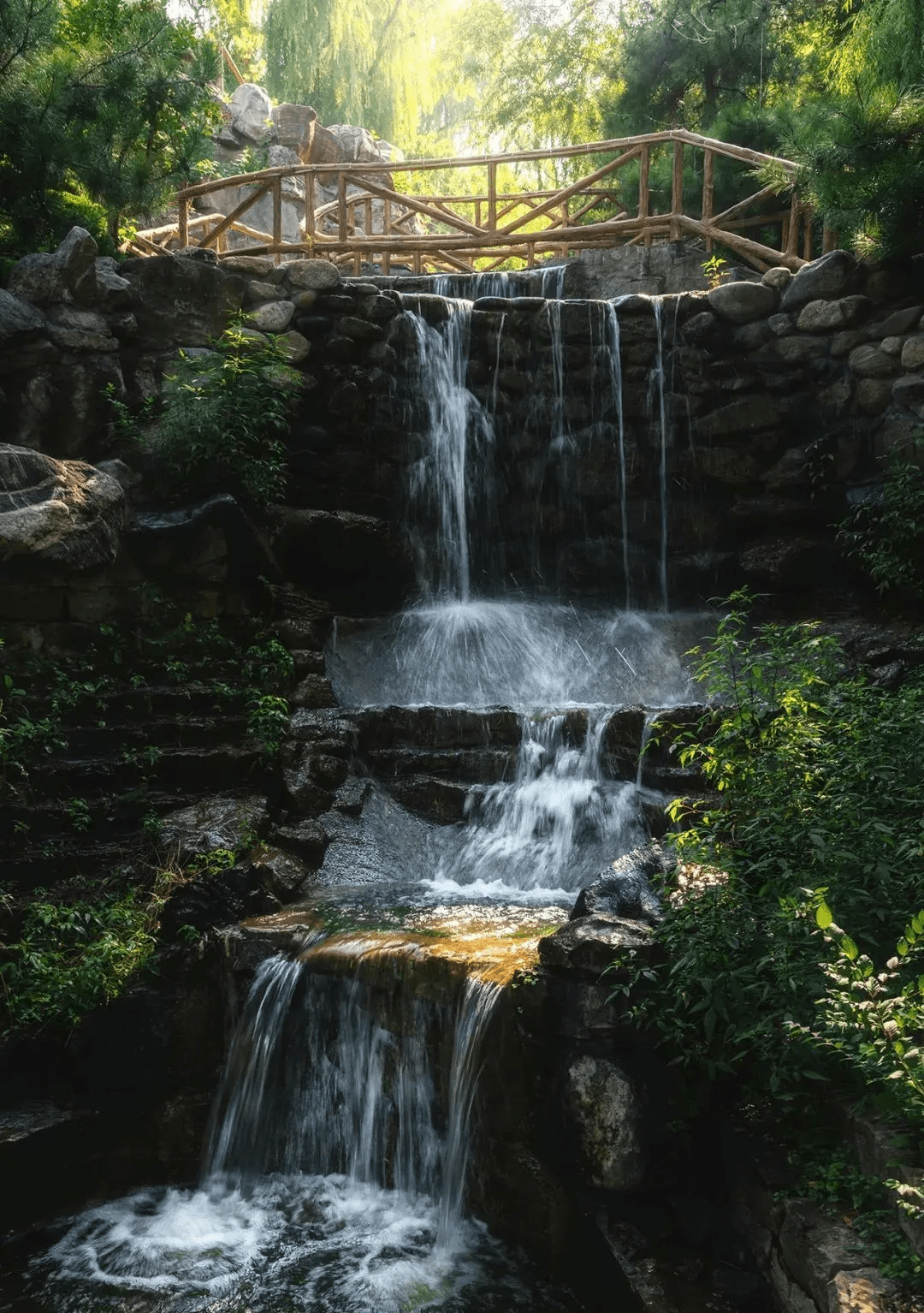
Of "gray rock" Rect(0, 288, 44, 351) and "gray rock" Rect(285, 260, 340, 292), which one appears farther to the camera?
"gray rock" Rect(285, 260, 340, 292)

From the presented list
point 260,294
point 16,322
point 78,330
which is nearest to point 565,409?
point 260,294

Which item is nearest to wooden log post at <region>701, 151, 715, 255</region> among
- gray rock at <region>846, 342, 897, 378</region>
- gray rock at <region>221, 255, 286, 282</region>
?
gray rock at <region>846, 342, 897, 378</region>

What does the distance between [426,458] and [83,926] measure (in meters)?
5.26

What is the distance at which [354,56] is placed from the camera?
65.9 feet

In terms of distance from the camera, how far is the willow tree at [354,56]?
64.1ft

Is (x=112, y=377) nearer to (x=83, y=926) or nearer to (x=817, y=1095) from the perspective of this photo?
(x=83, y=926)

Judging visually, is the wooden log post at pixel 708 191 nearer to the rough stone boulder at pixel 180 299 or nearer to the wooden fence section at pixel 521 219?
the wooden fence section at pixel 521 219

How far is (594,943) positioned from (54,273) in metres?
6.63

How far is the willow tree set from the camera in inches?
770

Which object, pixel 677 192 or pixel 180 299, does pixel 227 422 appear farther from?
pixel 677 192

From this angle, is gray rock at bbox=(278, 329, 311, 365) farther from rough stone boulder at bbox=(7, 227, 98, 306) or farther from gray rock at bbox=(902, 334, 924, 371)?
gray rock at bbox=(902, 334, 924, 371)

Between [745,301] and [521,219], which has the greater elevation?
[521,219]

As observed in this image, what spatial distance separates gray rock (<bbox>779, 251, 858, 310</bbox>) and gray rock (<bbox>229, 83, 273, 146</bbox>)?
14.7 meters

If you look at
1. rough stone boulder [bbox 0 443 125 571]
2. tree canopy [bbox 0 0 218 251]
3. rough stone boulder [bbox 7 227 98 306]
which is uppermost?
tree canopy [bbox 0 0 218 251]
